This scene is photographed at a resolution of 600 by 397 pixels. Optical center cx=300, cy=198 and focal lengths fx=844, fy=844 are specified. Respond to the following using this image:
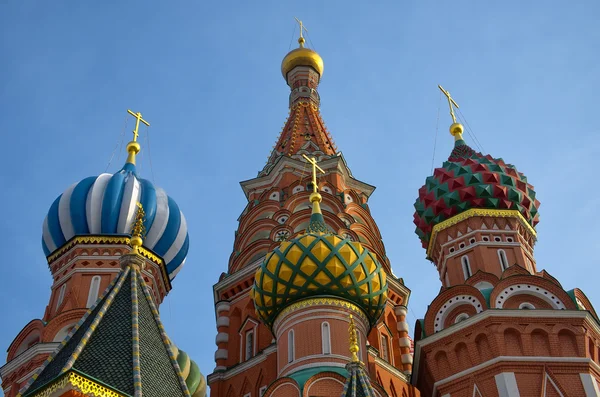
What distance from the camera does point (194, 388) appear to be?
18547 mm

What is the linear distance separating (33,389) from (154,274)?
8.86 metres

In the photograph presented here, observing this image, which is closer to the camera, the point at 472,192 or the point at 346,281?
the point at 346,281

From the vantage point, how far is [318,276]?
14.2 meters

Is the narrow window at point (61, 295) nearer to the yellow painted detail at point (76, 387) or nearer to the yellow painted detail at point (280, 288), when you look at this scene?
→ the yellow painted detail at point (280, 288)

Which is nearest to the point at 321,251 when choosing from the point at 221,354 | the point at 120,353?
the point at 221,354

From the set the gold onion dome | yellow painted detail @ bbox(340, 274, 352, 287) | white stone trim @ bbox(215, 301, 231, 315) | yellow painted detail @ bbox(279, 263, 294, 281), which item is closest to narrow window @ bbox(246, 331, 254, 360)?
white stone trim @ bbox(215, 301, 231, 315)

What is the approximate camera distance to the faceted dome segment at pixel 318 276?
14.2 metres

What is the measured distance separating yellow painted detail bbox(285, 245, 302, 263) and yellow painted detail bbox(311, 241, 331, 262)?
249 millimetres

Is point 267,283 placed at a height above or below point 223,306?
below

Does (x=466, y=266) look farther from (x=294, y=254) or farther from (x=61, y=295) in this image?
(x=61, y=295)

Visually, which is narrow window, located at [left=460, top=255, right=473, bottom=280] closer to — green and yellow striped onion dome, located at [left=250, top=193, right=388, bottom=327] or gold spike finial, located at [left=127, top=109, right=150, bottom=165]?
green and yellow striped onion dome, located at [left=250, top=193, right=388, bottom=327]

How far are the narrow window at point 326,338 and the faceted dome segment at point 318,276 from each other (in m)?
0.59

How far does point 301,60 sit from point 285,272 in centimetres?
1254

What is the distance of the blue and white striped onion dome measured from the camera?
55.0 ft
